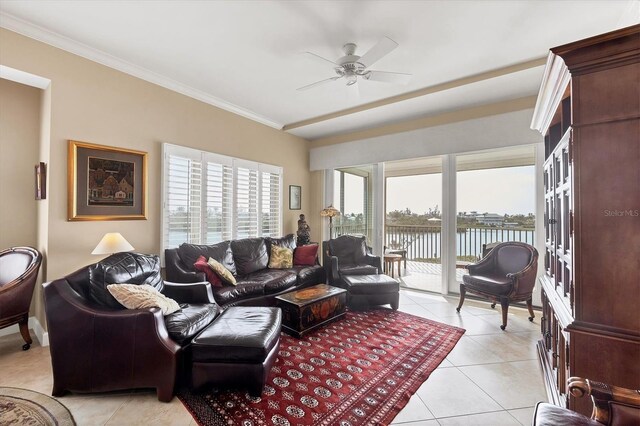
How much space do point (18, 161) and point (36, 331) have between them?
1.86 meters

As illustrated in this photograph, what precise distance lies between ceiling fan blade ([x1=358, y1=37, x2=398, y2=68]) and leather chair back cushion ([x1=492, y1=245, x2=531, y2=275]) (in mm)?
3019

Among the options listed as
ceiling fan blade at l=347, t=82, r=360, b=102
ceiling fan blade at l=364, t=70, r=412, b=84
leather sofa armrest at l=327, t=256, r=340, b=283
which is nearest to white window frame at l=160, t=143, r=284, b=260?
leather sofa armrest at l=327, t=256, r=340, b=283

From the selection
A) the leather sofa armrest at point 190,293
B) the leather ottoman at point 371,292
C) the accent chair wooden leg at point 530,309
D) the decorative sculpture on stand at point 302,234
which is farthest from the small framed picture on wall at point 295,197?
the accent chair wooden leg at point 530,309

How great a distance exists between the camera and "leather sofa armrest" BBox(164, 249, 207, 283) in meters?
3.20

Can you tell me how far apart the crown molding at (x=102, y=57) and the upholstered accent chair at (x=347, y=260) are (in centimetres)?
278

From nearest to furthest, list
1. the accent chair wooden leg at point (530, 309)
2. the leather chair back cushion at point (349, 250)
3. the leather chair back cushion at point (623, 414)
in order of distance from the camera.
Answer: the leather chair back cushion at point (623, 414)
the accent chair wooden leg at point (530, 309)
the leather chair back cushion at point (349, 250)

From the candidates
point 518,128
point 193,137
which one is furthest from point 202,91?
point 518,128

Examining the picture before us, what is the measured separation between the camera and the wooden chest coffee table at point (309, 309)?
301 cm

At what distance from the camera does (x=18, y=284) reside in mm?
2615

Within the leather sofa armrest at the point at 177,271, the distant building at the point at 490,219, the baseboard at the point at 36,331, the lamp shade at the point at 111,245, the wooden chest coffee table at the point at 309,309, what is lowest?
the baseboard at the point at 36,331

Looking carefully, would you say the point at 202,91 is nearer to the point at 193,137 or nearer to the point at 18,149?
the point at 193,137

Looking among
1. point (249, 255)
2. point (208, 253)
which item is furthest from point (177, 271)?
point (249, 255)

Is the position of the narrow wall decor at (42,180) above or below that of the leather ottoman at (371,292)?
above

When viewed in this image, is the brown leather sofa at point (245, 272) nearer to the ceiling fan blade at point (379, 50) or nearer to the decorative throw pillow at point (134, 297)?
the decorative throw pillow at point (134, 297)
